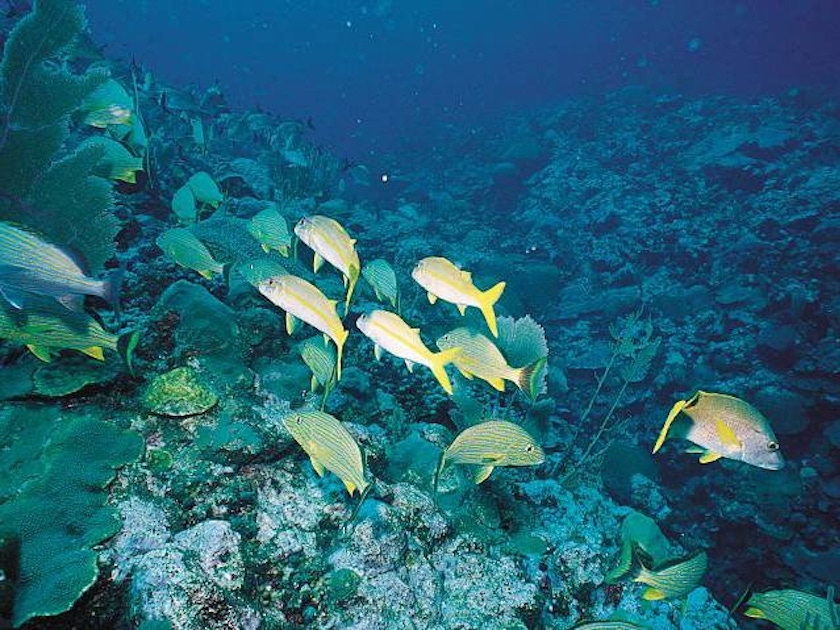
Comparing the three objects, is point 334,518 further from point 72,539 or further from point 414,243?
point 414,243

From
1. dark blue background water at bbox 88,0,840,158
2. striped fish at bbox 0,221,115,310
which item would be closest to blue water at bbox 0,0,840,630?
striped fish at bbox 0,221,115,310

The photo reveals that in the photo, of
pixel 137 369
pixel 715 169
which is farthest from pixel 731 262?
pixel 137 369

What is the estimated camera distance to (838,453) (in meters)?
6.12

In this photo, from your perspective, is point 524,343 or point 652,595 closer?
point 652,595

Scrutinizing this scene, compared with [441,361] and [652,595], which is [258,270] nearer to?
[441,361]

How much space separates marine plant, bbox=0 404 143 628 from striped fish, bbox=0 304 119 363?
1.36 feet

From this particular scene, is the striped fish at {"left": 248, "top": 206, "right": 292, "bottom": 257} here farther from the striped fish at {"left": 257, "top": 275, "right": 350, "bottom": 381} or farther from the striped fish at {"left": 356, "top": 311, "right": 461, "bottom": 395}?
the striped fish at {"left": 356, "top": 311, "right": 461, "bottom": 395}

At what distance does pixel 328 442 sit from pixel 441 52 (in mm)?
114719

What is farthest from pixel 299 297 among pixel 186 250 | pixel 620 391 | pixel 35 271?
pixel 620 391

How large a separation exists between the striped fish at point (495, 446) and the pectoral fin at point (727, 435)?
877 millimetres

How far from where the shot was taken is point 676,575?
220 centimetres

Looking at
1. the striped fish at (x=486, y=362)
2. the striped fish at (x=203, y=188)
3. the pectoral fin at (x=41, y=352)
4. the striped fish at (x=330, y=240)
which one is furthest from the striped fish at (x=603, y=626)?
the striped fish at (x=203, y=188)

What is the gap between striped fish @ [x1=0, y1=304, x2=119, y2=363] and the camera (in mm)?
2123

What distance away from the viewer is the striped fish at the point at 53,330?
2123 millimetres
